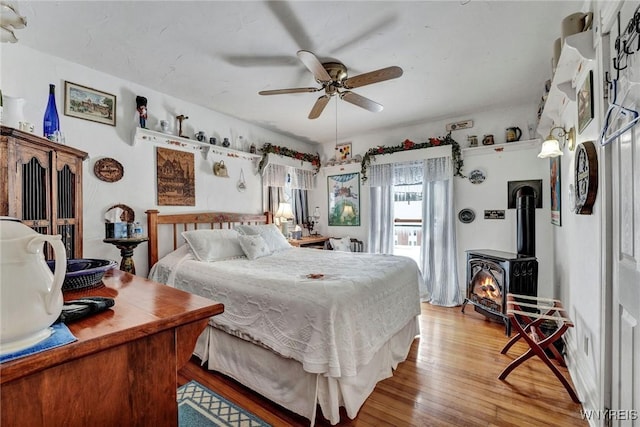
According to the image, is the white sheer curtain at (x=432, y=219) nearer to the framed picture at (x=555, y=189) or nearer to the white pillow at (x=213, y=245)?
the framed picture at (x=555, y=189)

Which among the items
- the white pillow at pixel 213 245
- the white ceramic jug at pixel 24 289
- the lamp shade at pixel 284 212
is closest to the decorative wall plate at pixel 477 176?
the lamp shade at pixel 284 212

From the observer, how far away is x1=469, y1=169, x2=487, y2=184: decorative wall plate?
3740 millimetres

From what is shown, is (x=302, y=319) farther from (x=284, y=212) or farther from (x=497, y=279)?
(x=284, y=212)

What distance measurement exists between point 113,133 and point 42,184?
124 centimetres

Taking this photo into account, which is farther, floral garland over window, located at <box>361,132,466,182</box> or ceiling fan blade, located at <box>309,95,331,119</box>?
floral garland over window, located at <box>361,132,466,182</box>

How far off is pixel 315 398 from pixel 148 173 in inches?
109

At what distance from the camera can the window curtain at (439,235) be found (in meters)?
3.85

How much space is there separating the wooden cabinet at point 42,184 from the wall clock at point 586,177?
323 cm

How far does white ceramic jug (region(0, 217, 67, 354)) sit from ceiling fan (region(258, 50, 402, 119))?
5.83 feet

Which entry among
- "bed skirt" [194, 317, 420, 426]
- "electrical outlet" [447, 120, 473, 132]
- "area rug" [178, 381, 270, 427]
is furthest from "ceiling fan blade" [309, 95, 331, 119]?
"area rug" [178, 381, 270, 427]

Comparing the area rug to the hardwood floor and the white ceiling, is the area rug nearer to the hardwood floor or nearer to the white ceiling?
the hardwood floor

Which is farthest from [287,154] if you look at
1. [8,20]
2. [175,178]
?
[8,20]

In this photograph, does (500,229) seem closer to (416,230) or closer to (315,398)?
(416,230)

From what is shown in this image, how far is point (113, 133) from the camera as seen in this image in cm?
275
